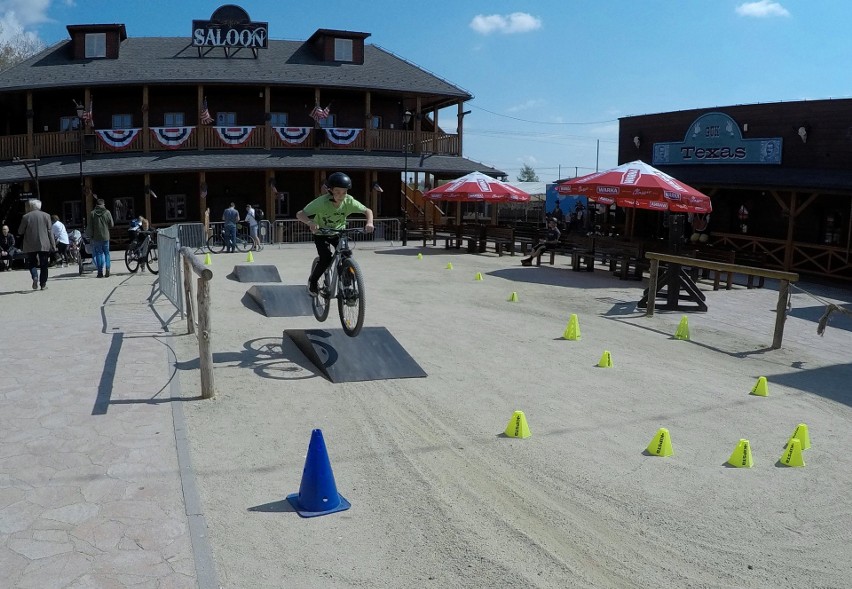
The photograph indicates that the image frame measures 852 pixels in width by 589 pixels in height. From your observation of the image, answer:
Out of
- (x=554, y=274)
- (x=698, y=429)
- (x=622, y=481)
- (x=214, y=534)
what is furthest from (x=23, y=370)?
(x=554, y=274)

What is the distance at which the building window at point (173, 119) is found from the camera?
32.2 metres

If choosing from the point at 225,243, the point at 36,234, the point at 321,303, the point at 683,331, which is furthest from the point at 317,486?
the point at 225,243

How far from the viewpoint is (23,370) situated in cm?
810

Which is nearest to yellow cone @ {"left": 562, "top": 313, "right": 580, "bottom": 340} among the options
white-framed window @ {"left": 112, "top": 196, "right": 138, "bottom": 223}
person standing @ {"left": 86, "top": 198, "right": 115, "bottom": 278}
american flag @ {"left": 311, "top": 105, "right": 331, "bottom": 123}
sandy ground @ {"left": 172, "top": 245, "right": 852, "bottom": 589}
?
sandy ground @ {"left": 172, "top": 245, "right": 852, "bottom": 589}

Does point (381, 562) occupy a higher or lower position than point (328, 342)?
lower

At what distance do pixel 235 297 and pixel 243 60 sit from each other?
22.9 meters

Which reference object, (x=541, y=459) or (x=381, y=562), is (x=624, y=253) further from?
(x=381, y=562)

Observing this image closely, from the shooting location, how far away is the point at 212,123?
3238 cm

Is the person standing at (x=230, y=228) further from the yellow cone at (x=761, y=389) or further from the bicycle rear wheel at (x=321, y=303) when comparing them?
the yellow cone at (x=761, y=389)

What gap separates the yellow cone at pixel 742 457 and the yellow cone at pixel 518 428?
1.72m

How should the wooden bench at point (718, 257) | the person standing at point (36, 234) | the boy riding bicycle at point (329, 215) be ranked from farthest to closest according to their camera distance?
the wooden bench at point (718, 257) → the person standing at point (36, 234) → the boy riding bicycle at point (329, 215)

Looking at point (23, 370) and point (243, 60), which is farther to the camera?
point (243, 60)

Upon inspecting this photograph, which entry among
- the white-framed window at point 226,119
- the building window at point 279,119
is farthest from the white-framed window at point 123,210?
the building window at point 279,119

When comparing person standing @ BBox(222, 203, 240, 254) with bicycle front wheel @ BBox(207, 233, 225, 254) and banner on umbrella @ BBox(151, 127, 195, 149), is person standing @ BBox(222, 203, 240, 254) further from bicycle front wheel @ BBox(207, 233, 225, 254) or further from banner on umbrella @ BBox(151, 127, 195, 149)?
banner on umbrella @ BBox(151, 127, 195, 149)
